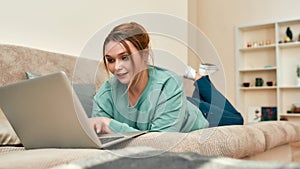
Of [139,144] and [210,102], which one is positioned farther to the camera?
[210,102]

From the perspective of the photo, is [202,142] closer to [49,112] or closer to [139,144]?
[139,144]

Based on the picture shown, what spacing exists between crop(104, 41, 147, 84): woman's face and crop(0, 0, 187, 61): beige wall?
121 centimetres

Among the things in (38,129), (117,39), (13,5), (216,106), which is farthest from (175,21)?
(13,5)

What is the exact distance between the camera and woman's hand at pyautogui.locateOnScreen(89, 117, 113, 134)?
1010 millimetres

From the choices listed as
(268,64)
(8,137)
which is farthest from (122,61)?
(268,64)

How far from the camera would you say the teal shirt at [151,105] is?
3.37ft

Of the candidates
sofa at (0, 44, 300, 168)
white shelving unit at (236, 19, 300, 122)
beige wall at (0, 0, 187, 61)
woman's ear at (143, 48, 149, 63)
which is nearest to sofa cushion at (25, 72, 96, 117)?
sofa at (0, 44, 300, 168)

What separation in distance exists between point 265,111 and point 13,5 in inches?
131

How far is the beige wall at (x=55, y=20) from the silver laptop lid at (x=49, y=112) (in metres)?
1.10

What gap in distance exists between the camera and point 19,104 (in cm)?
96

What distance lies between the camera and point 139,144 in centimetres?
95

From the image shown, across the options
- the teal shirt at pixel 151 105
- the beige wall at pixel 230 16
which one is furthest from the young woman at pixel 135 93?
the beige wall at pixel 230 16

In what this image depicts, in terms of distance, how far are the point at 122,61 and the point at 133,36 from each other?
74 millimetres

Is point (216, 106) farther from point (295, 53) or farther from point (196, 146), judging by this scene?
point (295, 53)
